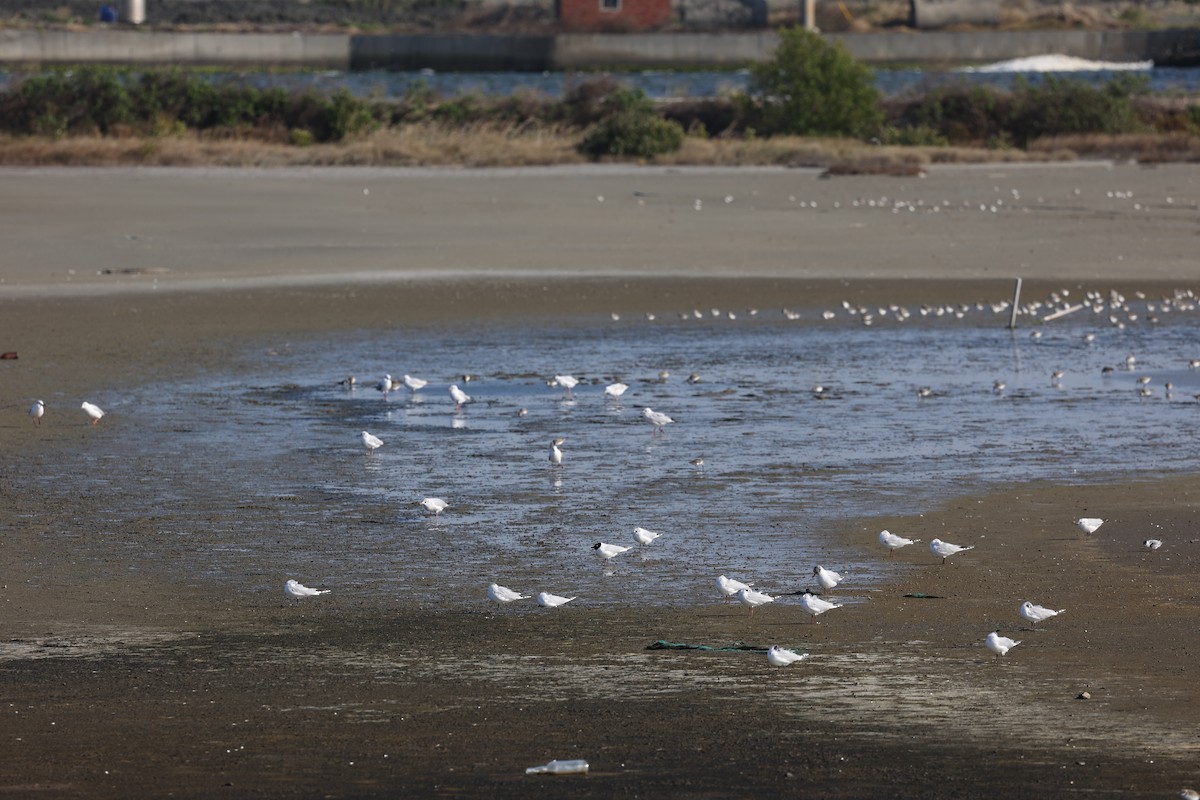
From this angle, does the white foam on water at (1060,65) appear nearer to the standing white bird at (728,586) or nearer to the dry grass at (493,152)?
the dry grass at (493,152)

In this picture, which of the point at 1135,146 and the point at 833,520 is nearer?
the point at 833,520

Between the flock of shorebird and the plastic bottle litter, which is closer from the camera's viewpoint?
the plastic bottle litter

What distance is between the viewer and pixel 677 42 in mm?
101750

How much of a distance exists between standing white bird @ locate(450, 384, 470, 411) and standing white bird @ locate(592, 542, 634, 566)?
178 inches

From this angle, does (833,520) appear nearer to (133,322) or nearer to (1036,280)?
(133,322)

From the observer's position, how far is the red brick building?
10469 cm

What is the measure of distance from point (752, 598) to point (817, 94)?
109ft

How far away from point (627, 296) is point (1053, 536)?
11.2 metres

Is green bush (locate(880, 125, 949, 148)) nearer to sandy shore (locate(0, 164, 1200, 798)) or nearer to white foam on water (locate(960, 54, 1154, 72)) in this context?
sandy shore (locate(0, 164, 1200, 798))

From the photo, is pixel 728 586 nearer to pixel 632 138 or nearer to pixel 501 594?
pixel 501 594

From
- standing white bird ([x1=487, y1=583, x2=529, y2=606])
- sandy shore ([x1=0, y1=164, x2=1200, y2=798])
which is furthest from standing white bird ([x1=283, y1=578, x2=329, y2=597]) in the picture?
standing white bird ([x1=487, y1=583, x2=529, y2=606])

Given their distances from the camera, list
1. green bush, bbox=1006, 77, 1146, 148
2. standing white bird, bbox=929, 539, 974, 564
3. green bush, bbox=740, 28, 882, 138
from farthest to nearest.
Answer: green bush, bbox=1006, 77, 1146, 148 → green bush, bbox=740, 28, 882, 138 → standing white bird, bbox=929, 539, 974, 564

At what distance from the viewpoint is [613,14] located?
10506 cm

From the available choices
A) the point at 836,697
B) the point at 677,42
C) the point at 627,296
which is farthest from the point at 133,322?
the point at 677,42
